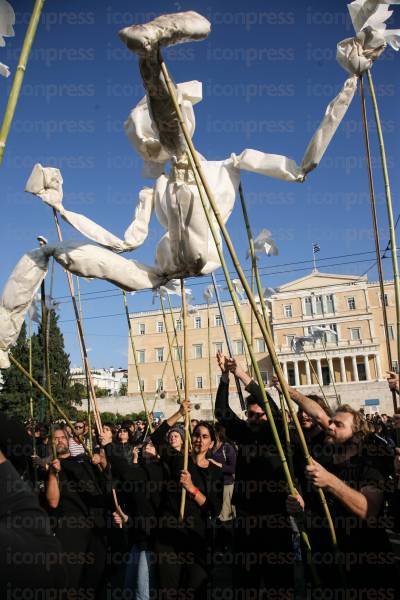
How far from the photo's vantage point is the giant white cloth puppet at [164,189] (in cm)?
304

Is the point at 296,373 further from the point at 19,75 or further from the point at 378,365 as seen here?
the point at 19,75

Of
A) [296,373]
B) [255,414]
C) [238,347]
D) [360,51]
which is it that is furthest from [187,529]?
[296,373]

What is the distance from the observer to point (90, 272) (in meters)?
3.45

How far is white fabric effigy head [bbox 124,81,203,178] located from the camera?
358cm

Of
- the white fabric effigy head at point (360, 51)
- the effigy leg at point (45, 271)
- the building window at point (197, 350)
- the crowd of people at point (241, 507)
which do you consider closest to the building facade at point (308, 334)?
the building window at point (197, 350)

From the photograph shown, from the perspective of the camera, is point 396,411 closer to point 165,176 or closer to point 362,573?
point 362,573

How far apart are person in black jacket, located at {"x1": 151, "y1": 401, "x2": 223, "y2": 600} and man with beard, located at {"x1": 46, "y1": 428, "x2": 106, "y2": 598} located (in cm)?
73

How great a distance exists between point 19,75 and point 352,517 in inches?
124

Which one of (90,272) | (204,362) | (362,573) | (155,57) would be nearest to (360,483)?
(362,573)

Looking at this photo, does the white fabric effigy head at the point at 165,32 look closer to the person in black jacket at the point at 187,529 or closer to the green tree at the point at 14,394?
the person in black jacket at the point at 187,529

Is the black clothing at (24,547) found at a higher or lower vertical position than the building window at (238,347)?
lower

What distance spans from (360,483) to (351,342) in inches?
2310

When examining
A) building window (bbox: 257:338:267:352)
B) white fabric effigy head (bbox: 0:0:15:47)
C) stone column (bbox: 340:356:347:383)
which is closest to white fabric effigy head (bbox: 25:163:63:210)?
white fabric effigy head (bbox: 0:0:15:47)

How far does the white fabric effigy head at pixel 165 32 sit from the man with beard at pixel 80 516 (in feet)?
11.1
